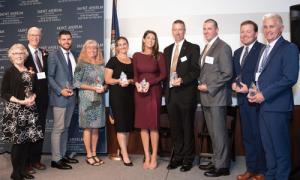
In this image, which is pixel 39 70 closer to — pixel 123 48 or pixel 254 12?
pixel 123 48

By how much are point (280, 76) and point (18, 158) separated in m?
2.97

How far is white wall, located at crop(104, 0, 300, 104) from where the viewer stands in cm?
472

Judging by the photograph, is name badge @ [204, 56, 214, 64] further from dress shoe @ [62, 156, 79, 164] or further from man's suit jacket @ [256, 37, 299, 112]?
dress shoe @ [62, 156, 79, 164]

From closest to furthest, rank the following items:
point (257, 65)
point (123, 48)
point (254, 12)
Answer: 1. point (257, 65)
2. point (123, 48)
3. point (254, 12)

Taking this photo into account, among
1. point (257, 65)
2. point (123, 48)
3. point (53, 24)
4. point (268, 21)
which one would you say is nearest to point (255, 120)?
point (257, 65)

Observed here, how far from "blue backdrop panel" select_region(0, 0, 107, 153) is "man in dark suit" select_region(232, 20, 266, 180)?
2.25 meters

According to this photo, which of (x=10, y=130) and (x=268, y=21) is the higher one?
(x=268, y=21)

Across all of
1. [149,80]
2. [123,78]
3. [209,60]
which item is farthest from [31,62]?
[209,60]

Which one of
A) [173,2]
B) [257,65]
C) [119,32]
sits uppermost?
[173,2]

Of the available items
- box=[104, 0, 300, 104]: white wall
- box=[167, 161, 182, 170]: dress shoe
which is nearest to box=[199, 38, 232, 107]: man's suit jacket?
box=[167, 161, 182, 170]: dress shoe

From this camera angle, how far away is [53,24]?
512cm

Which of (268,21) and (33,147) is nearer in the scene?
(268,21)

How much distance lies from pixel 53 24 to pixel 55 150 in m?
2.07

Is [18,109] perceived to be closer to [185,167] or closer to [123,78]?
[123,78]
